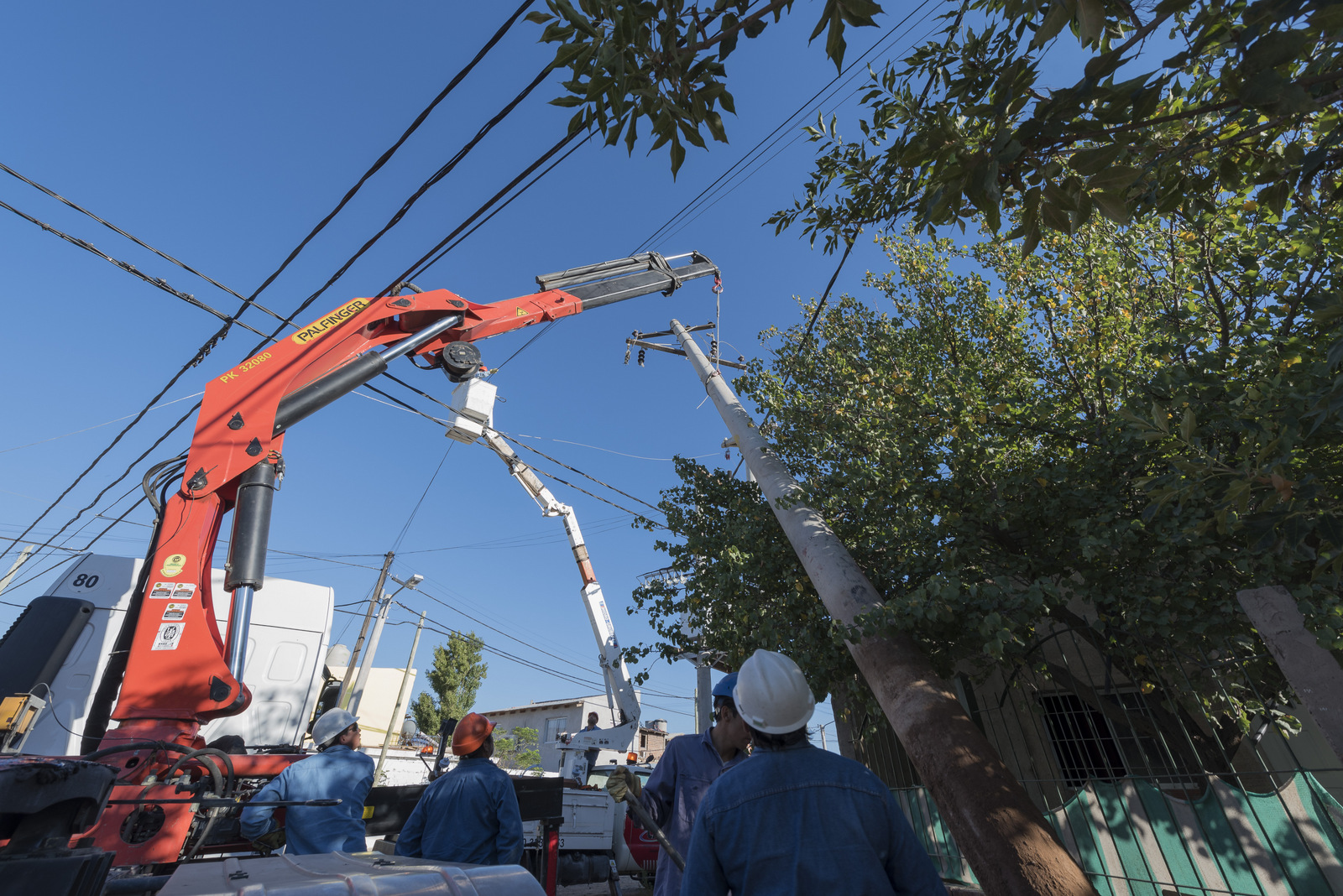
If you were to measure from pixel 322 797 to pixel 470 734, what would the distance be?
0.94m

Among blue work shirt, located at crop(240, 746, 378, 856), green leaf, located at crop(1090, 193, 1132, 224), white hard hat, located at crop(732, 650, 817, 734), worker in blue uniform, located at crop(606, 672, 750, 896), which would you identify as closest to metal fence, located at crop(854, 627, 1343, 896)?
worker in blue uniform, located at crop(606, 672, 750, 896)

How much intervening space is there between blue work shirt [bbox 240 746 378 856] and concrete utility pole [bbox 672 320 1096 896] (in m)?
3.36

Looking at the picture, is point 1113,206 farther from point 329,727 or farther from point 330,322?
point 330,322

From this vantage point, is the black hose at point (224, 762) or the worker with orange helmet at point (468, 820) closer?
the black hose at point (224, 762)

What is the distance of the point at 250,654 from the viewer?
6.61 m

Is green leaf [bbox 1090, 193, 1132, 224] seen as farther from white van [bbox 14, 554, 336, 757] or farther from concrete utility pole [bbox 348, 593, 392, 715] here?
concrete utility pole [bbox 348, 593, 392, 715]

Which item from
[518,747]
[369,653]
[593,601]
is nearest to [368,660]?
[369,653]

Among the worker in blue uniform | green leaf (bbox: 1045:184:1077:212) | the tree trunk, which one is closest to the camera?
green leaf (bbox: 1045:184:1077:212)

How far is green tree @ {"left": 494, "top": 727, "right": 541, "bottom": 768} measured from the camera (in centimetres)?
3688

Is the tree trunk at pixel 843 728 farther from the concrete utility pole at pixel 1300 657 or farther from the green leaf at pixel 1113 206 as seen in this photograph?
the green leaf at pixel 1113 206

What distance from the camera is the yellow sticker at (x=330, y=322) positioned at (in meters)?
6.18

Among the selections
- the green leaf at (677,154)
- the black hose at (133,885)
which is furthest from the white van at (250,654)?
the green leaf at (677,154)

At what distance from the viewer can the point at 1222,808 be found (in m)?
4.05

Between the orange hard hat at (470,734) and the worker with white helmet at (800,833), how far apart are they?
2.07 m
